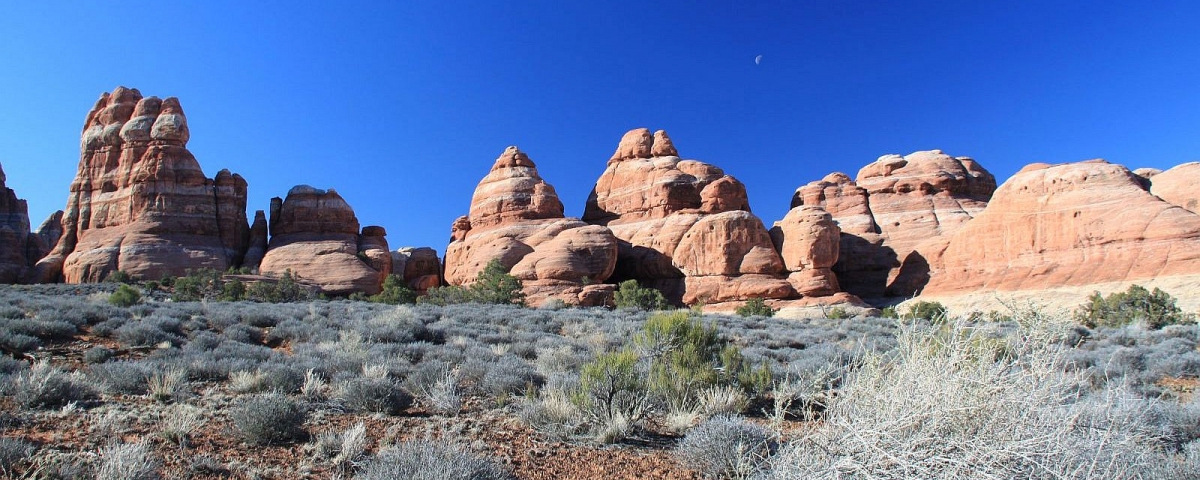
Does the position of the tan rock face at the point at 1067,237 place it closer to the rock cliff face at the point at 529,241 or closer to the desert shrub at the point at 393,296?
the rock cliff face at the point at 529,241

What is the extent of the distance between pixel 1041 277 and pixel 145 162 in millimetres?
64599

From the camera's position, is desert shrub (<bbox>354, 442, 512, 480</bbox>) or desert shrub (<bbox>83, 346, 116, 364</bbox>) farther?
desert shrub (<bbox>83, 346, 116, 364</bbox>)

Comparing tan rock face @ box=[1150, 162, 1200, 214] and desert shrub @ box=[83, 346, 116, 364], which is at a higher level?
tan rock face @ box=[1150, 162, 1200, 214]

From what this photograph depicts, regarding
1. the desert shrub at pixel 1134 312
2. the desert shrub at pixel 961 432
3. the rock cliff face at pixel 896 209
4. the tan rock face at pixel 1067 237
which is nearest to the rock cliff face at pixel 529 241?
the rock cliff face at pixel 896 209

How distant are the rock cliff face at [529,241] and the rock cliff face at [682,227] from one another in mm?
4183

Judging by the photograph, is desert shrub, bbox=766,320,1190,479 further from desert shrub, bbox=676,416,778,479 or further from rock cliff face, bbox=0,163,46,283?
rock cliff face, bbox=0,163,46,283

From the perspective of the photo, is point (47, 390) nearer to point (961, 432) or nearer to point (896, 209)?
point (961, 432)

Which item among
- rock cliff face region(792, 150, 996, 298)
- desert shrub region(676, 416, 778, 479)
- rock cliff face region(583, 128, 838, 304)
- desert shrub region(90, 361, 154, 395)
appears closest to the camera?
desert shrub region(676, 416, 778, 479)

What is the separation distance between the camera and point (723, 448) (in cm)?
422

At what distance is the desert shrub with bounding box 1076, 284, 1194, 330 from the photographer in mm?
18341

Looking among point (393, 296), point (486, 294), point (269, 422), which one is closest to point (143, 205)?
point (393, 296)

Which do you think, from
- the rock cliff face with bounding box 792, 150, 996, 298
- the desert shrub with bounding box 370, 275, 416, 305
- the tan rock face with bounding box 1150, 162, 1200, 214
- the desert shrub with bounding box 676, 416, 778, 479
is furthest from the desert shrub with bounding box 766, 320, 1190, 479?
the tan rock face with bounding box 1150, 162, 1200, 214

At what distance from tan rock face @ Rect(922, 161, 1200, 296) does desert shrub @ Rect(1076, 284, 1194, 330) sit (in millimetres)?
12732

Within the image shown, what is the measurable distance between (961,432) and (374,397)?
16.3 ft
